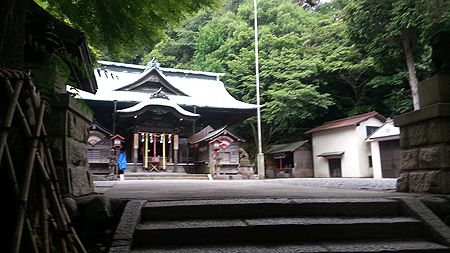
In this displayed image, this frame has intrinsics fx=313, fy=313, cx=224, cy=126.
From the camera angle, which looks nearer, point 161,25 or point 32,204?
point 32,204

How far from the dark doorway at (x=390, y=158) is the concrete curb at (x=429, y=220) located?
13748 mm

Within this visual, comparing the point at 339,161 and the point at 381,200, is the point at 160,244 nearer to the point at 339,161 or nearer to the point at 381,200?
the point at 381,200

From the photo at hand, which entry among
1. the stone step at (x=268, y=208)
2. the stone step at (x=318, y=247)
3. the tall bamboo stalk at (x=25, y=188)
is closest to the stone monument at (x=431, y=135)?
the stone step at (x=268, y=208)

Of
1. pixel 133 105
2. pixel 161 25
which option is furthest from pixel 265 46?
pixel 161 25

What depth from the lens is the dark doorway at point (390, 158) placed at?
616 inches

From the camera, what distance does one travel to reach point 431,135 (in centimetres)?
405

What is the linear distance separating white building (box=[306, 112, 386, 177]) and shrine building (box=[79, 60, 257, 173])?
17.7 ft

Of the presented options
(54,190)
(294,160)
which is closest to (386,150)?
(294,160)

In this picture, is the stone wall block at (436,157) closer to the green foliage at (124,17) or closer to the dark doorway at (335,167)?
the green foliage at (124,17)

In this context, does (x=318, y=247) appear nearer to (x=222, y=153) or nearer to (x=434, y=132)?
(x=434, y=132)

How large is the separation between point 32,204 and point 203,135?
1456cm

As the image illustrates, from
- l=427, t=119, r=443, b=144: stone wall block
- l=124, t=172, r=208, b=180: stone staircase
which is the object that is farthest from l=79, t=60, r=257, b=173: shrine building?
l=427, t=119, r=443, b=144: stone wall block

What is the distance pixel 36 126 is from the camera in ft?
7.68

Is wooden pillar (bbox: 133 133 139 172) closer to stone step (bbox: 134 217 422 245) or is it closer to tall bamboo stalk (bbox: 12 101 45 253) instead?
stone step (bbox: 134 217 422 245)
